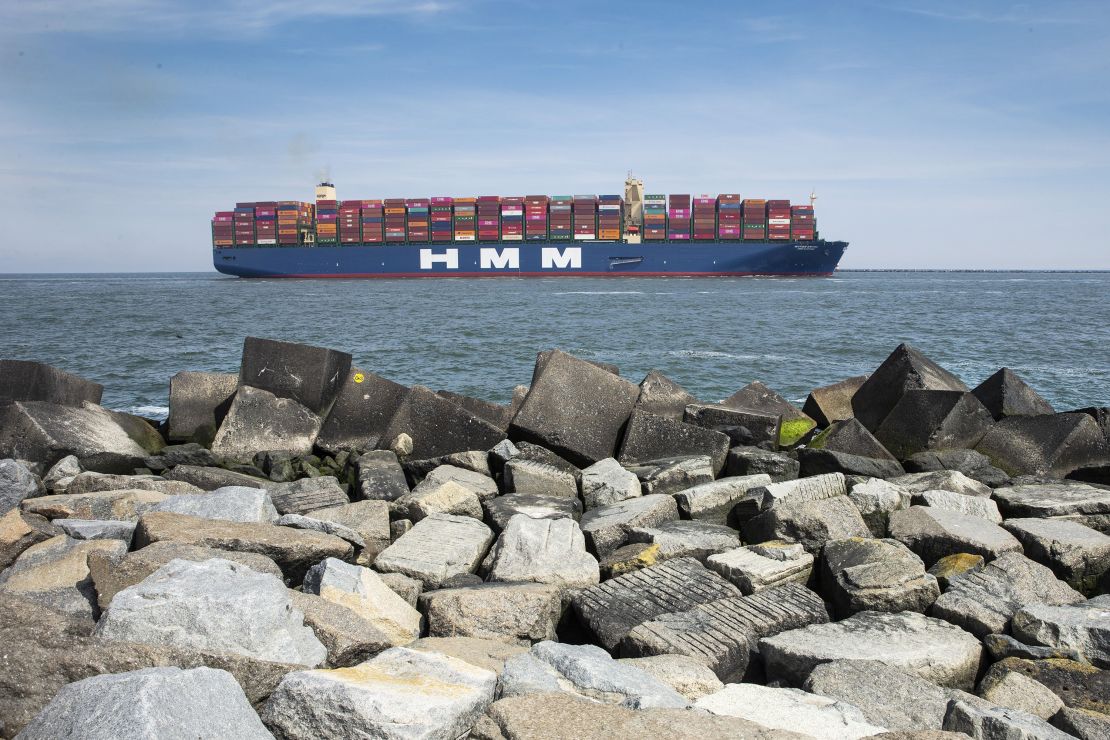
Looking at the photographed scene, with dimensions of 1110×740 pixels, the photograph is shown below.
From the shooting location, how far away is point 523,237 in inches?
2454

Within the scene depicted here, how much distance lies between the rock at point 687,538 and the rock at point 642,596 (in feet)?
0.79

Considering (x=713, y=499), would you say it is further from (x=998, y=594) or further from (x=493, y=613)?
(x=493, y=613)

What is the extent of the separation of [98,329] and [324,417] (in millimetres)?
20261

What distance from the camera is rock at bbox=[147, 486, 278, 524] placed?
4.50 metres

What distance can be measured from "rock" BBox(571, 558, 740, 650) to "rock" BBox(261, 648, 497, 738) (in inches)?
48.3

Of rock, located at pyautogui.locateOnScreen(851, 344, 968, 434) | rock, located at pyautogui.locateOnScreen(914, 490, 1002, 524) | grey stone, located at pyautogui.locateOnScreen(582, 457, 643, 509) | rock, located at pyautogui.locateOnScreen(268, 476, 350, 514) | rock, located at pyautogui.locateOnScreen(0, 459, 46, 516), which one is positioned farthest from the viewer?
rock, located at pyautogui.locateOnScreen(851, 344, 968, 434)

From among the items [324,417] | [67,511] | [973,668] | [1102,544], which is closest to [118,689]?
[67,511]

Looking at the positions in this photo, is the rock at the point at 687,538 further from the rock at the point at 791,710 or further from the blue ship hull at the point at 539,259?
the blue ship hull at the point at 539,259

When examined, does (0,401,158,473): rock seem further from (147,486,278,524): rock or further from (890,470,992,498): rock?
(890,470,992,498): rock

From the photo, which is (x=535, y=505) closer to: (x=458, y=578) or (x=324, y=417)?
(x=458, y=578)

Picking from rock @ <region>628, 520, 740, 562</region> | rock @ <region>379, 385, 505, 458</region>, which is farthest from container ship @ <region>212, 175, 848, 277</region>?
rock @ <region>628, 520, 740, 562</region>

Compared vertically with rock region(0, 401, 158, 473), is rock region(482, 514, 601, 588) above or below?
below

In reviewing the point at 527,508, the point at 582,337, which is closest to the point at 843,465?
the point at 527,508

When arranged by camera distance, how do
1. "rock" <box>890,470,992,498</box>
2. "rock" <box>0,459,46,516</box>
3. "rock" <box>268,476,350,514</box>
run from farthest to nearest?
"rock" <box>890,470,992,498</box>
"rock" <box>268,476,350,514</box>
"rock" <box>0,459,46,516</box>
